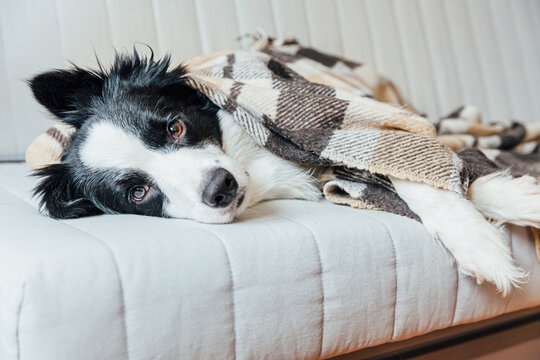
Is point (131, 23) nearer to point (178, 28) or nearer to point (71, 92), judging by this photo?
point (178, 28)

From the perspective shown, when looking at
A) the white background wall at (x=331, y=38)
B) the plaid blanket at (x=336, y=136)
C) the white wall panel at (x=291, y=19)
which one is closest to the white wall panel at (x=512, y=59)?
the white background wall at (x=331, y=38)

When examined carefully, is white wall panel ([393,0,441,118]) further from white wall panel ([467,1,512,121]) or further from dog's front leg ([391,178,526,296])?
dog's front leg ([391,178,526,296])

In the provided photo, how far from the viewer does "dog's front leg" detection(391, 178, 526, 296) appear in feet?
3.40

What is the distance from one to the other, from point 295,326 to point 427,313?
13.0 inches

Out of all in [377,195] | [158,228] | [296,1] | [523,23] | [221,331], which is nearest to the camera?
[221,331]

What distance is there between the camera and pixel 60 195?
4.00 ft

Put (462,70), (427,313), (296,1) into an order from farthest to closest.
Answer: (462,70)
(296,1)
(427,313)

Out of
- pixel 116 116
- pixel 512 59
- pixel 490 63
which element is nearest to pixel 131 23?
pixel 116 116

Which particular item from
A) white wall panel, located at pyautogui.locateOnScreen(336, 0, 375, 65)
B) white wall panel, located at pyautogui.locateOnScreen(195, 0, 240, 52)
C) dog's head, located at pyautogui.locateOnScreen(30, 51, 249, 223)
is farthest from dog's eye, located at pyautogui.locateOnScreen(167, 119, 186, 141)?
white wall panel, located at pyautogui.locateOnScreen(336, 0, 375, 65)

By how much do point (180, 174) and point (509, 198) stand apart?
0.76 metres

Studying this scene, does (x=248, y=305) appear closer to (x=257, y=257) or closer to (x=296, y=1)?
(x=257, y=257)

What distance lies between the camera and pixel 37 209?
1.20m

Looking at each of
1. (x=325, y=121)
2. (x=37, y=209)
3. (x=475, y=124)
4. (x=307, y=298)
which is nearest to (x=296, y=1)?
(x=475, y=124)

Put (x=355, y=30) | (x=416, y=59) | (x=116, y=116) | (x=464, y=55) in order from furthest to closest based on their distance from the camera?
1. (x=464, y=55)
2. (x=416, y=59)
3. (x=355, y=30)
4. (x=116, y=116)
